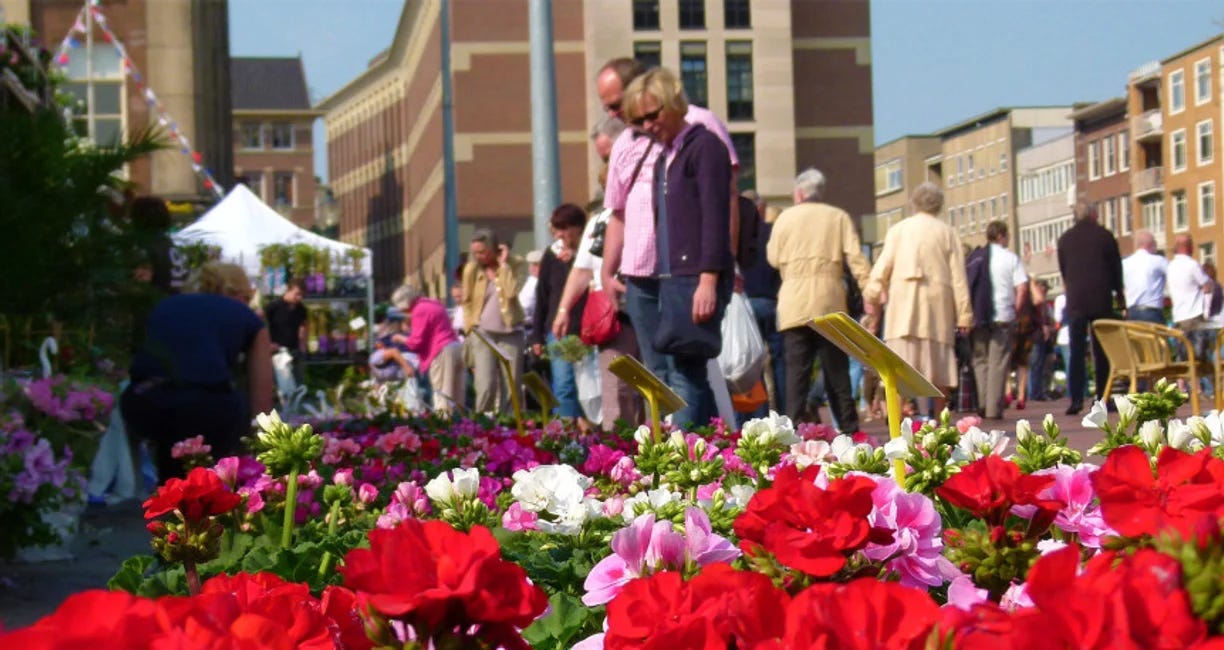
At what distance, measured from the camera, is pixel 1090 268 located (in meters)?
15.9

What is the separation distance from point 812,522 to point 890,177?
16608 centimetres

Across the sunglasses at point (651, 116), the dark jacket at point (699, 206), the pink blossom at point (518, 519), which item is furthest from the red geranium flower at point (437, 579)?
the sunglasses at point (651, 116)

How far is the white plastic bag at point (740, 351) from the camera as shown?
9875 millimetres

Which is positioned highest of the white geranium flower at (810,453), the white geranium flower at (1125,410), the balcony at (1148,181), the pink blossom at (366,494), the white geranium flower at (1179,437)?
the balcony at (1148,181)

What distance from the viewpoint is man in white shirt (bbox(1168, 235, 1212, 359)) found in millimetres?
18547

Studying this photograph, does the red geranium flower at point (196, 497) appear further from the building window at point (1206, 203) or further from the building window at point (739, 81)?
the building window at point (1206, 203)

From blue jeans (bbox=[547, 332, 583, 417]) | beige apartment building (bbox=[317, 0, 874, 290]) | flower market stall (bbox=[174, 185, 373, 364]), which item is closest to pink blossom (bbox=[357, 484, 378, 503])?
blue jeans (bbox=[547, 332, 583, 417])

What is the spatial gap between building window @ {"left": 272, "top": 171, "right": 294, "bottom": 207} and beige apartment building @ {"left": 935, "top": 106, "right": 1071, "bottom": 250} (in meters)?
45.8

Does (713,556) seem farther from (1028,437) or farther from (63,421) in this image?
(63,421)

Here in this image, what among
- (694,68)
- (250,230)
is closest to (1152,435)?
(250,230)

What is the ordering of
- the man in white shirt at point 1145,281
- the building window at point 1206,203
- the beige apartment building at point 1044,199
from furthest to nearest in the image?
the beige apartment building at point 1044,199 < the building window at point 1206,203 < the man in white shirt at point 1145,281

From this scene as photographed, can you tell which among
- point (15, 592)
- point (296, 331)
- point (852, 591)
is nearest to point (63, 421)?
point (15, 592)

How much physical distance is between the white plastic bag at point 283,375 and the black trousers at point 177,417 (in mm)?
11679

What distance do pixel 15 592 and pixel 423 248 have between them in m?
90.9
